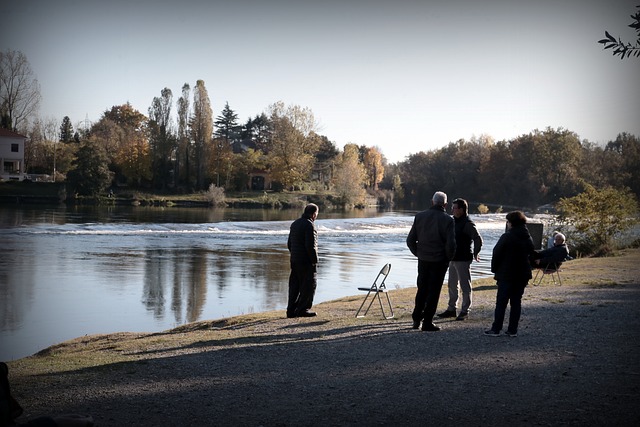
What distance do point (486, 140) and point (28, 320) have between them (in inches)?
4731

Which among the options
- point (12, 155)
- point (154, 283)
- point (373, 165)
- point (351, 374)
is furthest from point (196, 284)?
point (373, 165)

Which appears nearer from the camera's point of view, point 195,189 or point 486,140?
point 195,189

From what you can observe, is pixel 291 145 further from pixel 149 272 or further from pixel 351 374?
pixel 351 374

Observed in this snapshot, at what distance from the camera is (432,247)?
35.5 feet

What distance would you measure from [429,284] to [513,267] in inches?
54.2

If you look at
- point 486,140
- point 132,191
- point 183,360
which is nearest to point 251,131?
point 486,140

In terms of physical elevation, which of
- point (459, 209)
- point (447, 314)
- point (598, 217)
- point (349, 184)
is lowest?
point (447, 314)

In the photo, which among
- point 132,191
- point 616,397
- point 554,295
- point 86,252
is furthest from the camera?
point 132,191

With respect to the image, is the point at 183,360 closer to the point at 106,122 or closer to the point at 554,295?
the point at 554,295

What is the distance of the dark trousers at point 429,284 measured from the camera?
1092cm

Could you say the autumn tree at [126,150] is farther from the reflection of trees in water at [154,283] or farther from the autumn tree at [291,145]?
the reflection of trees in water at [154,283]

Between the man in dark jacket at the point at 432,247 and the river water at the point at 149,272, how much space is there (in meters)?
7.05

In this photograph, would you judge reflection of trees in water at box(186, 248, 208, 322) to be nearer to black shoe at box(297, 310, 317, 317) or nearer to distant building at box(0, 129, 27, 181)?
black shoe at box(297, 310, 317, 317)

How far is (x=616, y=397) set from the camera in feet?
24.4
